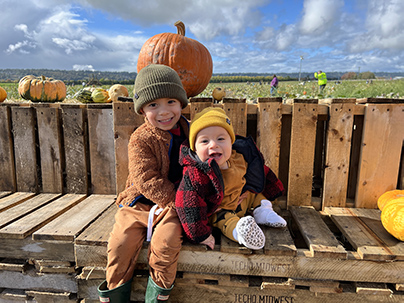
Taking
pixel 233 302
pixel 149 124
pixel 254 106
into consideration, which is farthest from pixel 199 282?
pixel 254 106

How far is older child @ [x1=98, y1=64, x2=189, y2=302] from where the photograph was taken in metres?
2.03

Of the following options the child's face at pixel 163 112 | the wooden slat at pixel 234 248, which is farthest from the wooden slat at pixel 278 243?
the child's face at pixel 163 112

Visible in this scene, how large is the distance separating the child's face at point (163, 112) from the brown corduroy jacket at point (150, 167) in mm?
63

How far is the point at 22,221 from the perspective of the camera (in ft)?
8.54

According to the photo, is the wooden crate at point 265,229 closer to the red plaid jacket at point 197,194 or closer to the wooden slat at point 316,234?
the wooden slat at point 316,234

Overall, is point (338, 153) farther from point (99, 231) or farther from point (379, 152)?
point (99, 231)

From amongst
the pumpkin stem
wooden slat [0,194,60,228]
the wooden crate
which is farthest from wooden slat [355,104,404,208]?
wooden slat [0,194,60,228]

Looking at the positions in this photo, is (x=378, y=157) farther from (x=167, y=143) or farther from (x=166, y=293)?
(x=166, y=293)

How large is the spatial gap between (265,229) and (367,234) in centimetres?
77

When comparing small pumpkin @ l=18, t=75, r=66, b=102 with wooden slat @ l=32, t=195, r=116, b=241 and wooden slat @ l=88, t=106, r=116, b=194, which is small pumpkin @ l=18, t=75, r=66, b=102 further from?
wooden slat @ l=32, t=195, r=116, b=241

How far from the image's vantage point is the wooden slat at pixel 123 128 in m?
2.82

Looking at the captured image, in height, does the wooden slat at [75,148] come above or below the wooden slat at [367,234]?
above

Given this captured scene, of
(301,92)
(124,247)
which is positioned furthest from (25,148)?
(301,92)

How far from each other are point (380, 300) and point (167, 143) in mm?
1849
